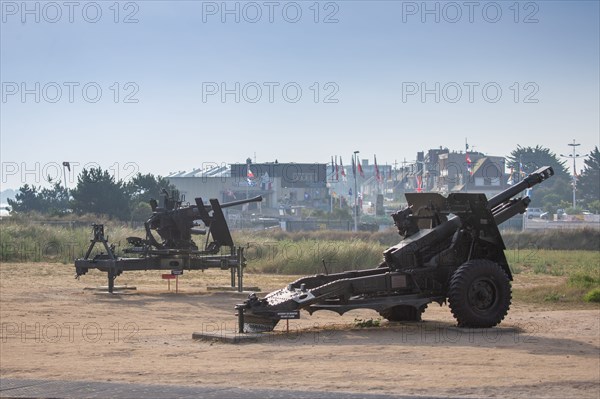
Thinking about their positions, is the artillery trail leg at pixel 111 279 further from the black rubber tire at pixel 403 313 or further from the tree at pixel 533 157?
the tree at pixel 533 157

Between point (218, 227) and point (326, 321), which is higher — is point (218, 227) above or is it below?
above

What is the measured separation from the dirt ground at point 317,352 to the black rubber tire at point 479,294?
300 mm

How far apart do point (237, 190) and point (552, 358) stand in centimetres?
8004

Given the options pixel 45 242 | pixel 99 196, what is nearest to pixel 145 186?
pixel 99 196

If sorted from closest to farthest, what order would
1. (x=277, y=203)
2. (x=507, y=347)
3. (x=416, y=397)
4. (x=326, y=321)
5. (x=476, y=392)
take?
(x=416, y=397) → (x=476, y=392) → (x=507, y=347) → (x=326, y=321) → (x=277, y=203)

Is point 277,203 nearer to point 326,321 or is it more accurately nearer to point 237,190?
point 237,190

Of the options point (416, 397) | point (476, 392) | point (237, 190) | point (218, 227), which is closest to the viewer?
point (416, 397)

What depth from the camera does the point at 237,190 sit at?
93.9 metres

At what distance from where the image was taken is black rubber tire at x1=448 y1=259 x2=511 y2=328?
1731 cm

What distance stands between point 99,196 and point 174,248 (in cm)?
4448

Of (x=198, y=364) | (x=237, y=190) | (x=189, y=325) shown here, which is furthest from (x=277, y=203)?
(x=198, y=364)

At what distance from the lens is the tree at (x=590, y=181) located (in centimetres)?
10906

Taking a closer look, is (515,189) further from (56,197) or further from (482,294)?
(56,197)

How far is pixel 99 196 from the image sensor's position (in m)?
71.8
